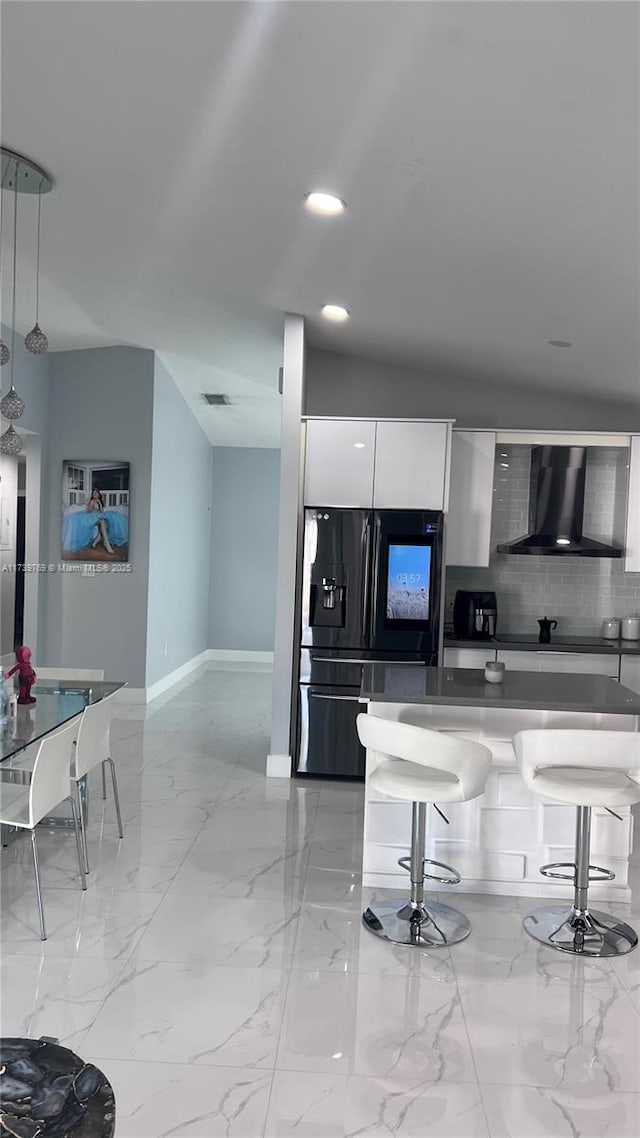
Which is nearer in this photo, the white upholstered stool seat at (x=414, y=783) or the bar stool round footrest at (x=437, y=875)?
the white upholstered stool seat at (x=414, y=783)

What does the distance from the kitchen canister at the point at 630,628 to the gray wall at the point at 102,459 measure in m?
4.14

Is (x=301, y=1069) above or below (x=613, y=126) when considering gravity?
below

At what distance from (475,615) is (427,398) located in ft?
5.47

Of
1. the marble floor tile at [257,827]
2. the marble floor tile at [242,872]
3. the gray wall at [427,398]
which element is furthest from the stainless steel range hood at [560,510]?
the marble floor tile at [242,872]

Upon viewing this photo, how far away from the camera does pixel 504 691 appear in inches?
152

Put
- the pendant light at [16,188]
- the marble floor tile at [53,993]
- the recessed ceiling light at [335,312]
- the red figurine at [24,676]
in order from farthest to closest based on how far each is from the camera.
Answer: the recessed ceiling light at [335,312]
the red figurine at [24,676]
the pendant light at [16,188]
the marble floor tile at [53,993]

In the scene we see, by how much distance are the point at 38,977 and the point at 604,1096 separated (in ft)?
6.24

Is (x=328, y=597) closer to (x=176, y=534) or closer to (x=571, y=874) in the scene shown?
(x=571, y=874)

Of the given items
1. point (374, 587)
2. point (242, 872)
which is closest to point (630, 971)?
point (242, 872)

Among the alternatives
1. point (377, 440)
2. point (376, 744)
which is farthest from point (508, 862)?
point (377, 440)

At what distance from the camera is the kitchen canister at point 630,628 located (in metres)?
6.14

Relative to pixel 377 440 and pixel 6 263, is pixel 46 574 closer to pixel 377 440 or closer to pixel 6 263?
pixel 6 263

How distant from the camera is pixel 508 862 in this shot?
3885 millimetres

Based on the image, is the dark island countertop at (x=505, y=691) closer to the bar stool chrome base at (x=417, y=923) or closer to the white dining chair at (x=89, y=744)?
the bar stool chrome base at (x=417, y=923)
